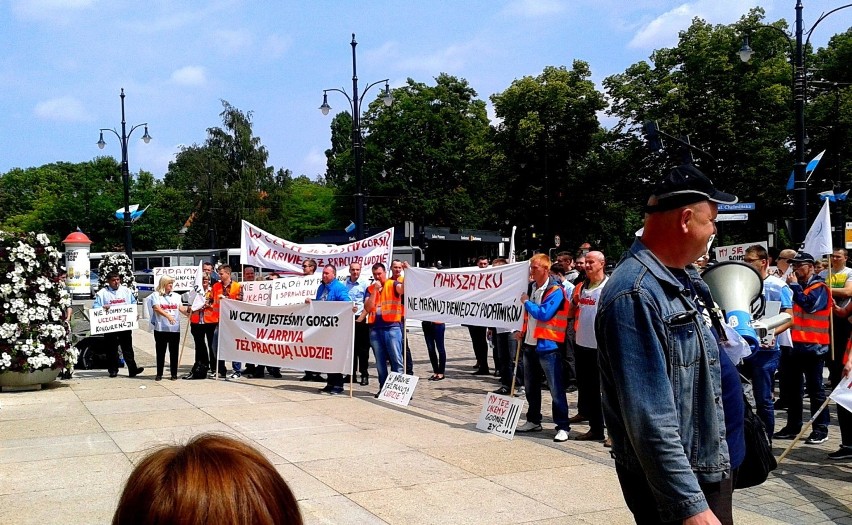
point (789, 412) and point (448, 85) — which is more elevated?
point (448, 85)

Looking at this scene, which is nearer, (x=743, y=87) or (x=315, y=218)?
(x=743, y=87)

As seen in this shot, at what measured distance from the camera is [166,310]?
1336cm

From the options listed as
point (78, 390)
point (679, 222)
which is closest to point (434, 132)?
point (78, 390)

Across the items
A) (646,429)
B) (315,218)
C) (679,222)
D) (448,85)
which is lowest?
(646,429)

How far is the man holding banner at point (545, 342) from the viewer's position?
857 centimetres

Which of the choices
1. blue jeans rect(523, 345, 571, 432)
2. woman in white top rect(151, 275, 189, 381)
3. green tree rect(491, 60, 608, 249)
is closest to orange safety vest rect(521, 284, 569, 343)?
blue jeans rect(523, 345, 571, 432)

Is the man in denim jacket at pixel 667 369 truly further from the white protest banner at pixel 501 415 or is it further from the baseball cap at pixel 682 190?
the white protest banner at pixel 501 415

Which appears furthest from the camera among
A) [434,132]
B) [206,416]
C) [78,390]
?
[434,132]

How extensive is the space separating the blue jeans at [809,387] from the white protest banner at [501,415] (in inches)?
109

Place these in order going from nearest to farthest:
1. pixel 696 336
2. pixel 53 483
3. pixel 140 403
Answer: pixel 696 336
pixel 53 483
pixel 140 403

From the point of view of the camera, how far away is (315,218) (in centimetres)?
8081

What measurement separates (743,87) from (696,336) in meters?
39.5

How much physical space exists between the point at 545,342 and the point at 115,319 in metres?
8.38

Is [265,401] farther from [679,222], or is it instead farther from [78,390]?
[679,222]
